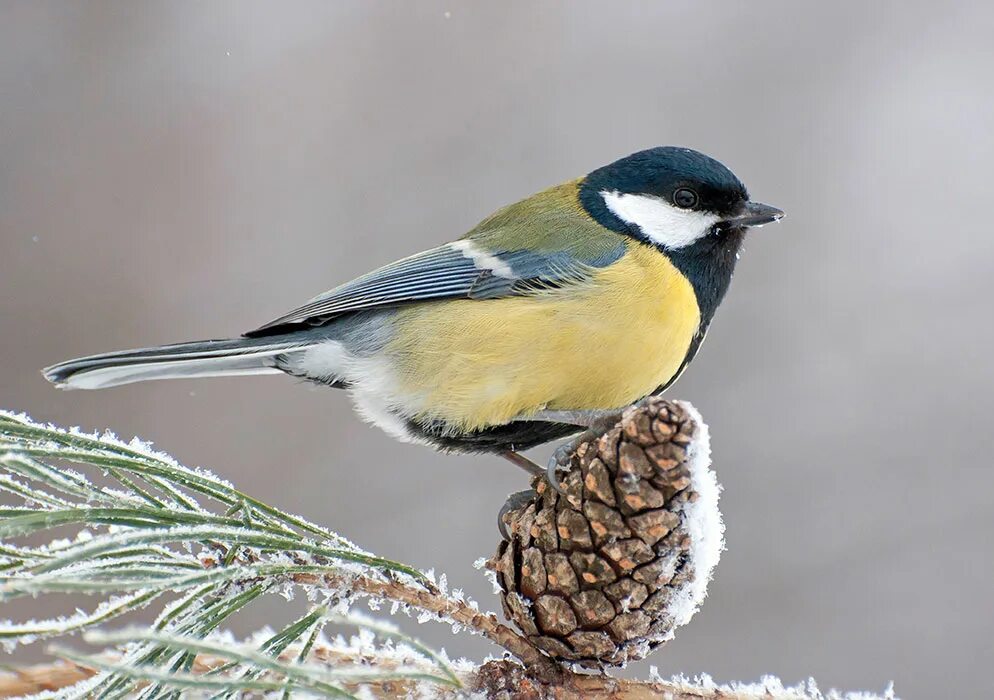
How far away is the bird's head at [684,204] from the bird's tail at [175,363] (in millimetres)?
799

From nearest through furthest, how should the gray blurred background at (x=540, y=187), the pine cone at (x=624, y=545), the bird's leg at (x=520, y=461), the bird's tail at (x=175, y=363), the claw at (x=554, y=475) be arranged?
the pine cone at (x=624, y=545) < the claw at (x=554, y=475) < the bird's tail at (x=175, y=363) < the bird's leg at (x=520, y=461) < the gray blurred background at (x=540, y=187)

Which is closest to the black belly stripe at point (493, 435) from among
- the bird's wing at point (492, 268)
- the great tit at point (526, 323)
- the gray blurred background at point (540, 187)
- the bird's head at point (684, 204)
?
the great tit at point (526, 323)

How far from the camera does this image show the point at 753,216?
2045 mm

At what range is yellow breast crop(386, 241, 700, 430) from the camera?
1.76 m

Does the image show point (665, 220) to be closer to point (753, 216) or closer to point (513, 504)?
point (753, 216)

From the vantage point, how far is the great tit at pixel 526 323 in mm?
1768

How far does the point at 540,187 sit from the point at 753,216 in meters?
2.21

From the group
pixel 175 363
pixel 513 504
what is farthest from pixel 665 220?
pixel 175 363

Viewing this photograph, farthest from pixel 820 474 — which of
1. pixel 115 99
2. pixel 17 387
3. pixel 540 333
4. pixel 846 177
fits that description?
pixel 115 99

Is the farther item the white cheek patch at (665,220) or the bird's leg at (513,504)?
the white cheek patch at (665,220)

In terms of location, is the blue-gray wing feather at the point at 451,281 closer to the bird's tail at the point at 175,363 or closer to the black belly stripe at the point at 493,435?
the bird's tail at the point at 175,363

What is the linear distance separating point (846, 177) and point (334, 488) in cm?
259

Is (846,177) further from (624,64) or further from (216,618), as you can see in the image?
(216,618)

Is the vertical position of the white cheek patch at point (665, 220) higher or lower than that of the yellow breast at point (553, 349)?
higher
